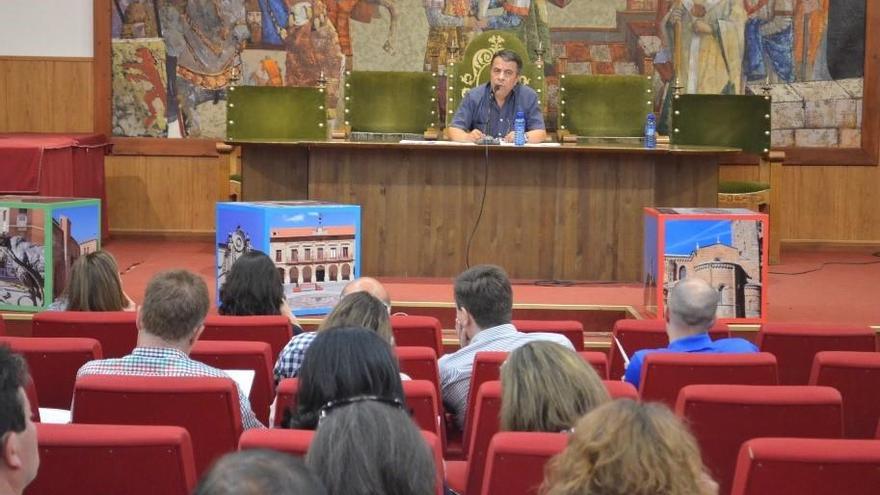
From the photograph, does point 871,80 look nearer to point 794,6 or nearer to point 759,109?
point 794,6

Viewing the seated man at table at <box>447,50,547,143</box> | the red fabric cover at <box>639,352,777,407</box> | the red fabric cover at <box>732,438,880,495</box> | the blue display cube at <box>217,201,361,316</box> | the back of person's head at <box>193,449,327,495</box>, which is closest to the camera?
the back of person's head at <box>193,449,327,495</box>

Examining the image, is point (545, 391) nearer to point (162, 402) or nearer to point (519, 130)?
point (162, 402)

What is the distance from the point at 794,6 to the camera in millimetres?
10477

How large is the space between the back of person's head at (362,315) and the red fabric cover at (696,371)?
754mm

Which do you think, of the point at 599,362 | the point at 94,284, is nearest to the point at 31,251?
the point at 94,284

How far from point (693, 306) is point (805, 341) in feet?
2.30

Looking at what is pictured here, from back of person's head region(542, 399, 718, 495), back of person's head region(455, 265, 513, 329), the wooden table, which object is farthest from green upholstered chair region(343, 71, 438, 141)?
back of person's head region(542, 399, 718, 495)

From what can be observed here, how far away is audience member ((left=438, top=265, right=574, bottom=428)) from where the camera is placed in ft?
13.5

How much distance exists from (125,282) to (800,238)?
561 cm

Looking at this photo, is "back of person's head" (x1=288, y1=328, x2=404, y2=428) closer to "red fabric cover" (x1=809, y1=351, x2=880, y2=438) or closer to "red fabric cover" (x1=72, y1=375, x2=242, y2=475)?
"red fabric cover" (x1=72, y1=375, x2=242, y2=475)

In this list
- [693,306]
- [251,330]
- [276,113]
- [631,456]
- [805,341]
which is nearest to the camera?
[631,456]

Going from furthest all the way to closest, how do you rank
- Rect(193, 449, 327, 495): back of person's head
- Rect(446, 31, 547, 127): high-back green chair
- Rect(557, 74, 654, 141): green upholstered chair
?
Rect(446, 31, 547, 127): high-back green chair, Rect(557, 74, 654, 141): green upholstered chair, Rect(193, 449, 327, 495): back of person's head

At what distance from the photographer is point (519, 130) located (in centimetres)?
786

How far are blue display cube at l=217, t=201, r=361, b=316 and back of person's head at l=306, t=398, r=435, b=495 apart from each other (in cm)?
434
